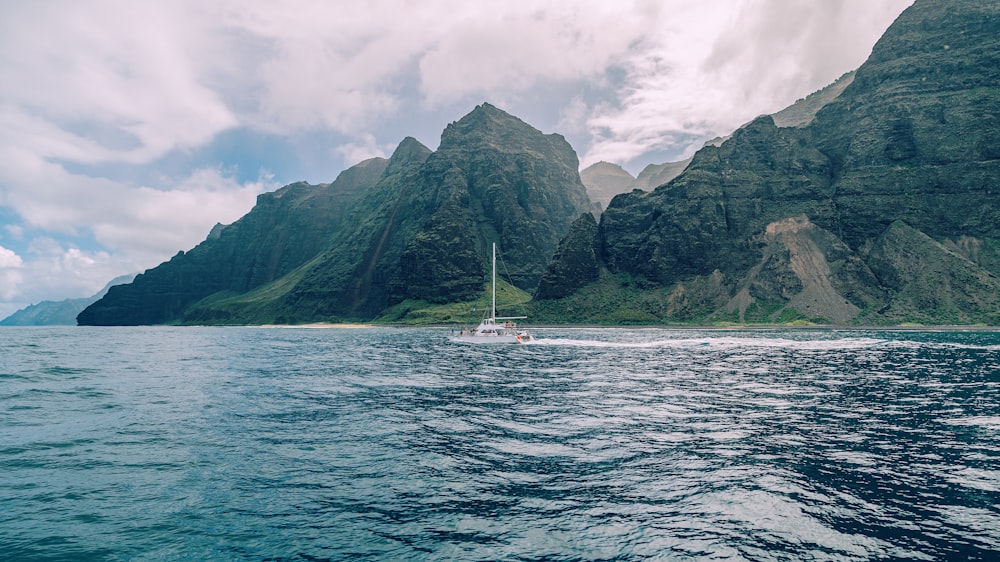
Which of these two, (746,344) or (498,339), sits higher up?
(498,339)

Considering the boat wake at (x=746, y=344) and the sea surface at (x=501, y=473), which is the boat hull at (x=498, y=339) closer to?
the boat wake at (x=746, y=344)

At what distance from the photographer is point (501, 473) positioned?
2289 centimetres

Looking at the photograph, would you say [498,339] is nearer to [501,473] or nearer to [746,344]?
[746,344]

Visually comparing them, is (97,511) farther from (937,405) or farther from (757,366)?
(757,366)

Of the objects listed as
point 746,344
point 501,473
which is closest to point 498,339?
point 746,344

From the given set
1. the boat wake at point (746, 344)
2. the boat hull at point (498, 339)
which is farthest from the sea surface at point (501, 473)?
the boat hull at point (498, 339)

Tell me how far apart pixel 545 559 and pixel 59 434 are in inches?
1248

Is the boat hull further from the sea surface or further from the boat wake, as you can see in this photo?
the sea surface

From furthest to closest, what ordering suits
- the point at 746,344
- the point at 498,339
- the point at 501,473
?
the point at 498,339 < the point at 746,344 < the point at 501,473

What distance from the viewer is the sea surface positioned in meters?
15.9

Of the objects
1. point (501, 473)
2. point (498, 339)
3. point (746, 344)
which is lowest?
point (746, 344)

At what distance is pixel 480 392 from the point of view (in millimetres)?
47500

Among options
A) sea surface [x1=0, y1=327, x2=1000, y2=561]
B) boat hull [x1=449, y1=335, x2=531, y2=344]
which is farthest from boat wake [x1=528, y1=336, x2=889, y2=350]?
sea surface [x1=0, y1=327, x2=1000, y2=561]

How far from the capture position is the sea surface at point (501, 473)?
52.0 feet
